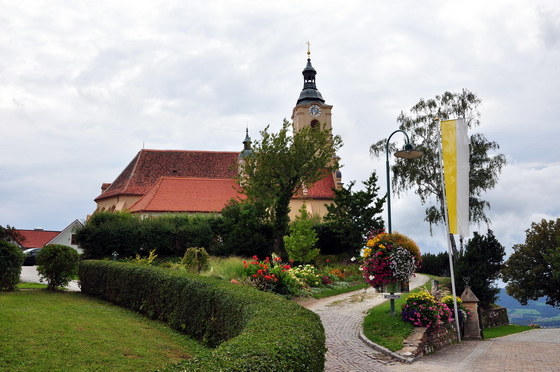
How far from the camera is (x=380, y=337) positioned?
36.7 feet

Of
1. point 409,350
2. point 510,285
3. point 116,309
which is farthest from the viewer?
point 510,285

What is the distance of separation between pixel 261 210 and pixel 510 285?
20769 millimetres

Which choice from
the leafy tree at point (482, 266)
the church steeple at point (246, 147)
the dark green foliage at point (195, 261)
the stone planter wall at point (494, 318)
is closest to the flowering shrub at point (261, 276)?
the dark green foliage at point (195, 261)

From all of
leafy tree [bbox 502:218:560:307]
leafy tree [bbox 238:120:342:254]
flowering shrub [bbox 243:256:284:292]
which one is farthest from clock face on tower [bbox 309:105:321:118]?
flowering shrub [bbox 243:256:284:292]

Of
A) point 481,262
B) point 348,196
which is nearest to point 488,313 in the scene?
point 481,262

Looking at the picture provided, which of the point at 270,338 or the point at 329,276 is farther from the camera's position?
the point at 329,276

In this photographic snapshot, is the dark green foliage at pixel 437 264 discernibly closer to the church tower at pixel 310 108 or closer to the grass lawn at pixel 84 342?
the church tower at pixel 310 108

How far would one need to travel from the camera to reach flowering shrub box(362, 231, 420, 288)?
40.6 ft

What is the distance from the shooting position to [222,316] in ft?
28.7

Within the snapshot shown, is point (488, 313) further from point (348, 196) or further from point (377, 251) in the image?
point (377, 251)

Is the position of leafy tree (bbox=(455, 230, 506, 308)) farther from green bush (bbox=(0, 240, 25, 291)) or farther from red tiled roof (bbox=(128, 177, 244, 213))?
green bush (bbox=(0, 240, 25, 291))

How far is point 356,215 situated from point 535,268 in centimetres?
1476

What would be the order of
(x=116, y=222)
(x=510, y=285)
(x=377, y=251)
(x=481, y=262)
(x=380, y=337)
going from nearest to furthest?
(x=380, y=337) → (x=377, y=251) → (x=481, y=262) → (x=116, y=222) → (x=510, y=285)

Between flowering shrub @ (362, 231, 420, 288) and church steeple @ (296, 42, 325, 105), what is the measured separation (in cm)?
3470
